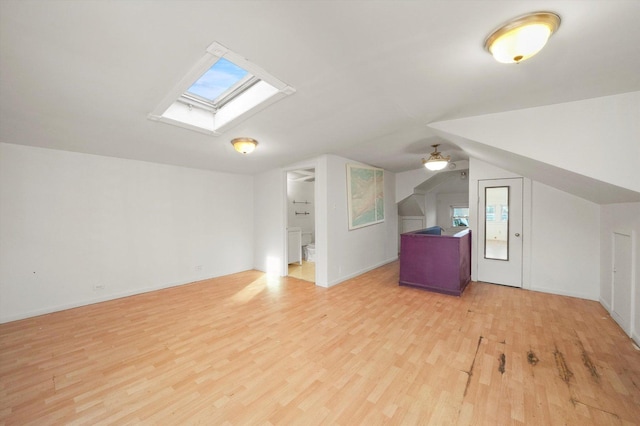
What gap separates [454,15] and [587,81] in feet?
4.84

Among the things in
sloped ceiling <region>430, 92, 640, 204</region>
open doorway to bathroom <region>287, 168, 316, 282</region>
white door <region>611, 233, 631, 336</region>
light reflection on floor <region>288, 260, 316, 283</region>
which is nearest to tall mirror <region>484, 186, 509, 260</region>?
white door <region>611, 233, 631, 336</region>

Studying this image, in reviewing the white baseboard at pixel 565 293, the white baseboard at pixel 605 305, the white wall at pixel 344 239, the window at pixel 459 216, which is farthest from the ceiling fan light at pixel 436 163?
the window at pixel 459 216

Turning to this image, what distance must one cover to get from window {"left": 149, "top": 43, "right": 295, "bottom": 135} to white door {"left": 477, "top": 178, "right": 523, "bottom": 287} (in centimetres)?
431

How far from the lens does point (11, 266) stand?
3076 millimetres

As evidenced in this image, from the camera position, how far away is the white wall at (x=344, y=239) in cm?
440

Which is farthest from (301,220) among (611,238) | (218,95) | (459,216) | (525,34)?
(459,216)

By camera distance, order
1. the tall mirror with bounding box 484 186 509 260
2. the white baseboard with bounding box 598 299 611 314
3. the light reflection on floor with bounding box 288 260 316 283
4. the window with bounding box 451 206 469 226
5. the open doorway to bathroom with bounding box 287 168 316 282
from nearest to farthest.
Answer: the white baseboard with bounding box 598 299 611 314, the tall mirror with bounding box 484 186 509 260, the light reflection on floor with bounding box 288 260 316 283, the open doorway to bathroom with bounding box 287 168 316 282, the window with bounding box 451 206 469 226

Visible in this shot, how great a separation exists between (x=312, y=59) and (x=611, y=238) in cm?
450

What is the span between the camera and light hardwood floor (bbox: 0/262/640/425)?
161cm

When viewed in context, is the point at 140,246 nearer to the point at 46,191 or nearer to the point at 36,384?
the point at 46,191

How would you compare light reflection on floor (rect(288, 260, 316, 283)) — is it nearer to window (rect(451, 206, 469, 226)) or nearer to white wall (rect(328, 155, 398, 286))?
white wall (rect(328, 155, 398, 286))

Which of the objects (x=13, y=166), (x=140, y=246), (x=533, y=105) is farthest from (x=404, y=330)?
(x=13, y=166)

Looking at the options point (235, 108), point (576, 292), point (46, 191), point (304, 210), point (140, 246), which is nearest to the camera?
point (235, 108)

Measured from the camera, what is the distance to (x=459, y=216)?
29.9 ft
